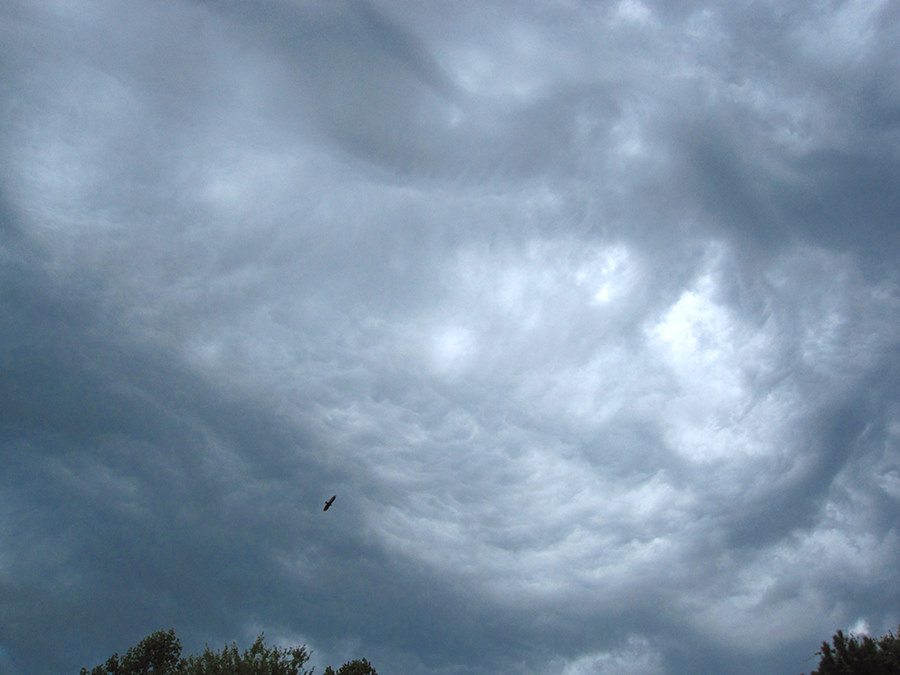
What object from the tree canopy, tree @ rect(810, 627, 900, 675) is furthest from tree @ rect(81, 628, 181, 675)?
tree @ rect(810, 627, 900, 675)

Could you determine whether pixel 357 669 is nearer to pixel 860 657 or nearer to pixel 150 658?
pixel 150 658

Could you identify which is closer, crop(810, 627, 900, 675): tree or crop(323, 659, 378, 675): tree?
crop(810, 627, 900, 675): tree

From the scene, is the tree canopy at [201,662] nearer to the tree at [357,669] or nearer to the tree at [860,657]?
the tree at [357,669]

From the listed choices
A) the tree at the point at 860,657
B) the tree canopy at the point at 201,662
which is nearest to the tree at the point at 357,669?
the tree canopy at the point at 201,662

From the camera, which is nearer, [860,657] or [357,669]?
[860,657]

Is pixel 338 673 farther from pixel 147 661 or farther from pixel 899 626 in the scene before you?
pixel 899 626

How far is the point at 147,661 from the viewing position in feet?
222

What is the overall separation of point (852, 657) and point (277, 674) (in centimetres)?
4695

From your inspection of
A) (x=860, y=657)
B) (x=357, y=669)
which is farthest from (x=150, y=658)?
(x=860, y=657)

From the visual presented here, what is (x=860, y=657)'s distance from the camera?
3528cm

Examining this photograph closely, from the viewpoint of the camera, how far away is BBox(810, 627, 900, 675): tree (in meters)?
34.2

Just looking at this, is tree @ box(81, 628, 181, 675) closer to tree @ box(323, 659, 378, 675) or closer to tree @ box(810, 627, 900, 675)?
tree @ box(323, 659, 378, 675)

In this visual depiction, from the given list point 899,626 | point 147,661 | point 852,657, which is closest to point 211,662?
point 147,661

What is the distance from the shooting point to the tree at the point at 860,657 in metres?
34.2
